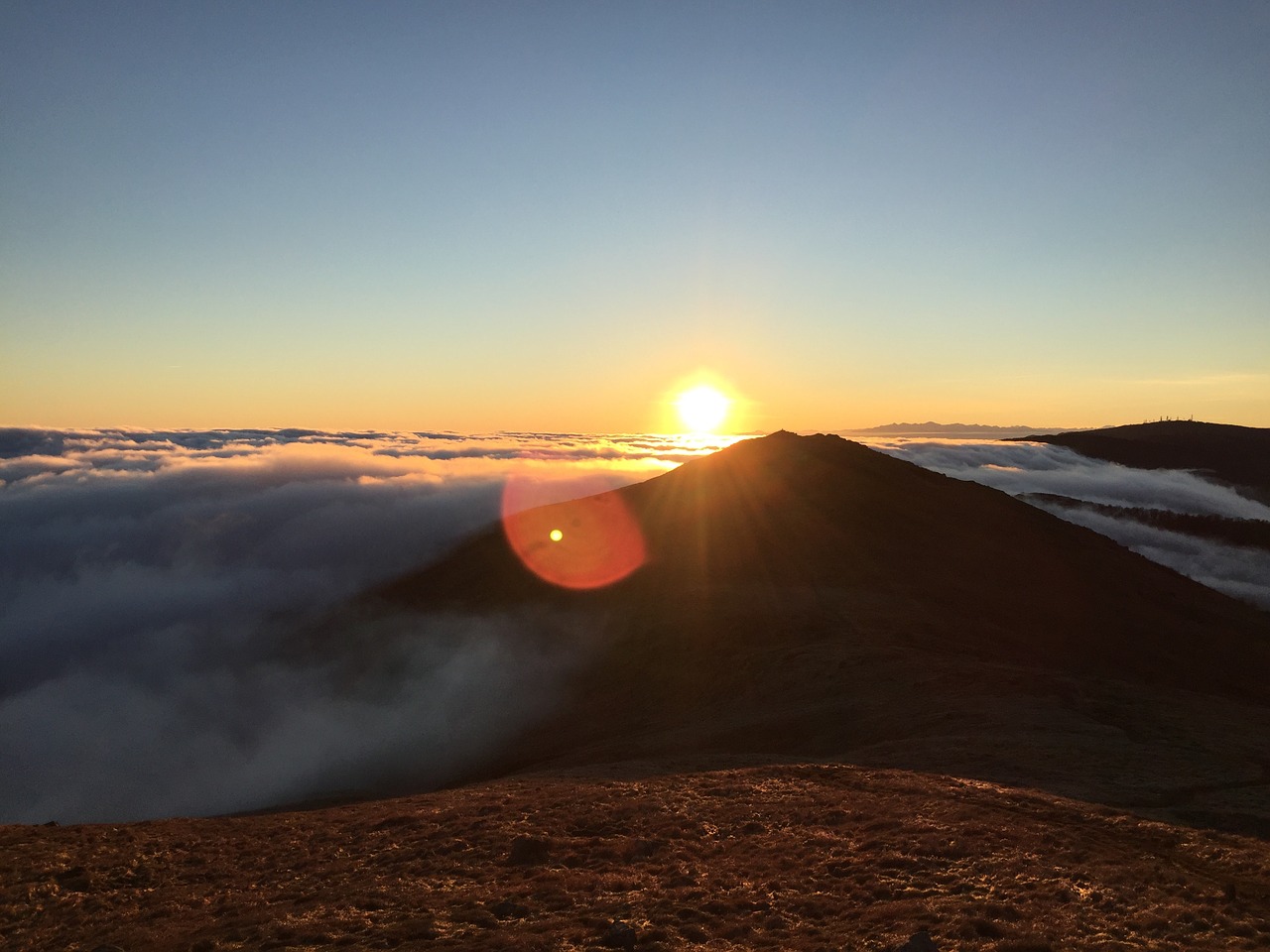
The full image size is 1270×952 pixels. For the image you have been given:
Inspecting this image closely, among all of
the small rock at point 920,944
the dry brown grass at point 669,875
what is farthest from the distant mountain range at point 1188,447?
the small rock at point 920,944

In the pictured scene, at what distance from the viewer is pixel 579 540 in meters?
38.1

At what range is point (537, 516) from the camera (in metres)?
43.9

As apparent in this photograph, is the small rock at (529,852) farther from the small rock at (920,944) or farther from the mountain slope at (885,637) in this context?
the mountain slope at (885,637)

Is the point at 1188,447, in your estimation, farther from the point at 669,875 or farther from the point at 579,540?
the point at 669,875

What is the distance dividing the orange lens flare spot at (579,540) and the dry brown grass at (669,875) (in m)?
21.9

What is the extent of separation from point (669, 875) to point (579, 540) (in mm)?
29880

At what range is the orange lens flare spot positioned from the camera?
3397cm

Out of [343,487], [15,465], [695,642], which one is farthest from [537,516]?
[15,465]

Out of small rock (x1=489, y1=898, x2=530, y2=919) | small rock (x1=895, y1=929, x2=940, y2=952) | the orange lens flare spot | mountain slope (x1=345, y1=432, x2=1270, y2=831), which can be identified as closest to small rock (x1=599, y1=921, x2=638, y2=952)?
small rock (x1=489, y1=898, x2=530, y2=919)

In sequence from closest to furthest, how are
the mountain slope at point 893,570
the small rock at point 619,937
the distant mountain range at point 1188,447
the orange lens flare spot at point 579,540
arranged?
the small rock at point 619,937 < the mountain slope at point 893,570 < the orange lens flare spot at point 579,540 < the distant mountain range at point 1188,447

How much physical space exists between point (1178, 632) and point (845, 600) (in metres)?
12.9

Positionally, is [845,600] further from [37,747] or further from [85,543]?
[85,543]

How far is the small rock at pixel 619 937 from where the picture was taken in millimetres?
6641

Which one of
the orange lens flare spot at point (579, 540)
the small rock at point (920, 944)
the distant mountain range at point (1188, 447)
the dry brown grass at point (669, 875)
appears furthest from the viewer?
the distant mountain range at point (1188, 447)
